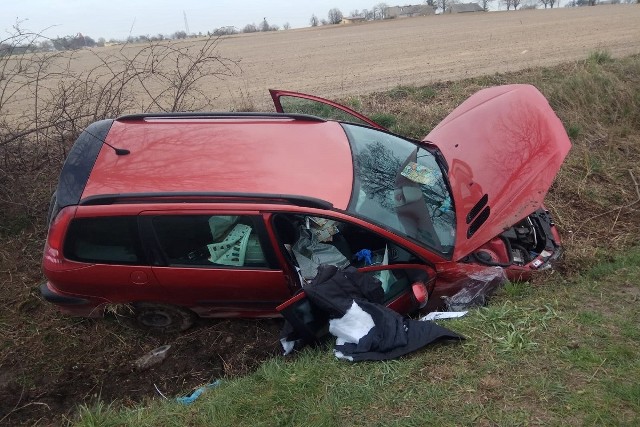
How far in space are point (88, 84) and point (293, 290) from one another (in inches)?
195

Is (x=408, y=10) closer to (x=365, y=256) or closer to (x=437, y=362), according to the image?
(x=365, y=256)

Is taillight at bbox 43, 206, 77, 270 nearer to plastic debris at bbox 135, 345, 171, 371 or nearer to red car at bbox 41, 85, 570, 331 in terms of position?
red car at bbox 41, 85, 570, 331

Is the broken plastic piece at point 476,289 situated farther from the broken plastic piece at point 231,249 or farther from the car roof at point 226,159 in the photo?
the broken plastic piece at point 231,249

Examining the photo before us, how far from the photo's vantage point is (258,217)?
12.1ft

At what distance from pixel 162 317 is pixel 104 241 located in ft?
2.91

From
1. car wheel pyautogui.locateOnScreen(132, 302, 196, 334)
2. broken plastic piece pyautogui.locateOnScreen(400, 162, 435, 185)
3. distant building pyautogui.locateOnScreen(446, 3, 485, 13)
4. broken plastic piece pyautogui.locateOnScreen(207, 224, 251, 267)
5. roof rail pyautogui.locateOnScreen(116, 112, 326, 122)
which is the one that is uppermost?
distant building pyautogui.locateOnScreen(446, 3, 485, 13)

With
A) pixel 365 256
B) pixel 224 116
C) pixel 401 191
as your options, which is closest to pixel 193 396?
pixel 365 256

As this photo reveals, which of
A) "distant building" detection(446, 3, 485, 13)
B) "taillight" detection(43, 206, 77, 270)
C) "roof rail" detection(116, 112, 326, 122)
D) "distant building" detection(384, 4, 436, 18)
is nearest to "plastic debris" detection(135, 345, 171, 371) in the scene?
"taillight" detection(43, 206, 77, 270)

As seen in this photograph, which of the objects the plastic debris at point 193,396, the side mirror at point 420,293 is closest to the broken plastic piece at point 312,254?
the side mirror at point 420,293

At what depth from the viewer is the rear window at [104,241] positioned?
151 inches

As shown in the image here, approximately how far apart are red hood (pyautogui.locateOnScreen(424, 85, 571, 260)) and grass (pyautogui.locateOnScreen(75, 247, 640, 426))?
706 millimetres

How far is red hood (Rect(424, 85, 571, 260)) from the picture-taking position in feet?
13.3

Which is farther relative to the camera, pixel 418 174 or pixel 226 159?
pixel 418 174

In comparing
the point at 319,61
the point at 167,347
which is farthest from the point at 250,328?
the point at 319,61
